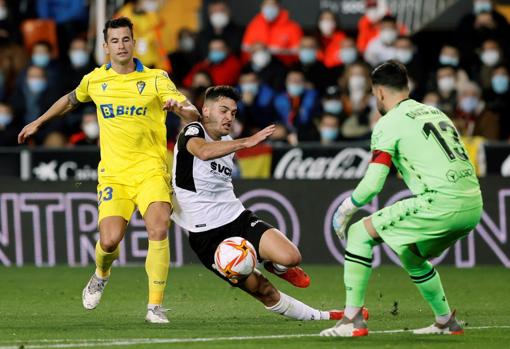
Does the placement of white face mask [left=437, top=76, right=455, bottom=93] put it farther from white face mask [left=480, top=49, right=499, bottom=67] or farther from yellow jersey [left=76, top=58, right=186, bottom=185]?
yellow jersey [left=76, top=58, right=186, bottom=185]

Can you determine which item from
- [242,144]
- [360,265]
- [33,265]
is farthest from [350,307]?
[33,265]

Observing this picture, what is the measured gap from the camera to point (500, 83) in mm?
20578

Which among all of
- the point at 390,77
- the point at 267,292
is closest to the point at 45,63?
the point at 267,292

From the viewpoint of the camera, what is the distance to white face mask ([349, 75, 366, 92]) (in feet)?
66.4

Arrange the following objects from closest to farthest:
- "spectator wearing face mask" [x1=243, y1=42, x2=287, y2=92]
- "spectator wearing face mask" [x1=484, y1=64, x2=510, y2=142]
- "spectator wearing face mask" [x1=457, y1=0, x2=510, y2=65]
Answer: "spectator wearing face mask" [x1=484, y1=64, x2=510, y2=142]
"spectator wearing face mask" [x1=243, y1=42, x2=287, y2=92]
"spectator wearing face mask" [x1=457, y1=0, x2=510, y2=65]

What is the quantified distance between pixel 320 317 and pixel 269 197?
6.55 meters

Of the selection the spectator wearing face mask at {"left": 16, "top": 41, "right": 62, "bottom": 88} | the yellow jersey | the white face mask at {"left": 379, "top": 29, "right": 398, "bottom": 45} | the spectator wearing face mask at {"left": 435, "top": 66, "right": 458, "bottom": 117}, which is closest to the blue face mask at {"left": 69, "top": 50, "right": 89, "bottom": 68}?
the spectator wearing face mask at {"left": 16, "top": 41, "right": 62, "bottom": 88}

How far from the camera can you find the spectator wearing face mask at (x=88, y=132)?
19391mm

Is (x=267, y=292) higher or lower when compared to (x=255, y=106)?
higher

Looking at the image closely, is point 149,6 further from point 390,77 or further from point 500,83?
point 390,77

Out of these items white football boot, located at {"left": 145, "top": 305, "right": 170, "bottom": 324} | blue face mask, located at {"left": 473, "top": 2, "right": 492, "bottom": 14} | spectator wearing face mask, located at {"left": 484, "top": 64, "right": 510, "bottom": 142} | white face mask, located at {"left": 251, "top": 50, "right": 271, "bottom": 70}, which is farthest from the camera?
blue face mask, located at {"left": 473, "top": 2, "right": 492, "bottom": 14}

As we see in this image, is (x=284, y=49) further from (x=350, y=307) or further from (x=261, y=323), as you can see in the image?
(x=350, y=307)

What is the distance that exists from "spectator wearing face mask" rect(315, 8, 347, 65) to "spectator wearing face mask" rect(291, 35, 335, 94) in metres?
0.40

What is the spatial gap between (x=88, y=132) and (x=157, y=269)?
857cm
